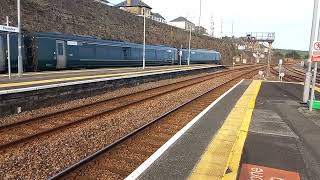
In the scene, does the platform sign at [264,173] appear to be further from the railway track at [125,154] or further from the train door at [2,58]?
the train door at [2,58]

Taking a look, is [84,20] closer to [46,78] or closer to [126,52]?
[126,52]

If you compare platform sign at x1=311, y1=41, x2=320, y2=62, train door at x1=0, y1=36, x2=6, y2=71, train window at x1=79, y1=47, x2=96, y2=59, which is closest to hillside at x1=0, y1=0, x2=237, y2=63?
train window at x1=79, y1=47, x2=96, y2=59

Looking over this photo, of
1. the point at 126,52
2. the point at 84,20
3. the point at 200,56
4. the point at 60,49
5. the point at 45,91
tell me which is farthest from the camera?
the point at 200,56

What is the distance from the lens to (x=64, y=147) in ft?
28.1

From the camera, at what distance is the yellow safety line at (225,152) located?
6.76 meters

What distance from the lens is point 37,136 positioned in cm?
956

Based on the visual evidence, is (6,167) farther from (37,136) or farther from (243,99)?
(243,99)

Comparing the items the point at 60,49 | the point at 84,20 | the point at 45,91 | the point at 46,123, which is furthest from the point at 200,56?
the point at 46,123

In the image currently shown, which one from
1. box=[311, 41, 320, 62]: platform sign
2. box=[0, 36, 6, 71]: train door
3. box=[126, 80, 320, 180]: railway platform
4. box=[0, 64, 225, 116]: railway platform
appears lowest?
box=[126, 80, 320, 180]: railway platform

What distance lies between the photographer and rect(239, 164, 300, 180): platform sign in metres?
6.66

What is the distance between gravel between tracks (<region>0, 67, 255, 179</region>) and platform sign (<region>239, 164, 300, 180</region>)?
3363 millimetres

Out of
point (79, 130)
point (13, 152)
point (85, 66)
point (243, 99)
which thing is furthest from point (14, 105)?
point (85, 66)

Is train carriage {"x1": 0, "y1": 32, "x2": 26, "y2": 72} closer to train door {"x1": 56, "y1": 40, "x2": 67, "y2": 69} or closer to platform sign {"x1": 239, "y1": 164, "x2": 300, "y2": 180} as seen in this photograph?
train door {"x1": 56, "y1": 40, "x2": 67, "y2": 69}

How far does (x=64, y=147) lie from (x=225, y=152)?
3.63 metres
